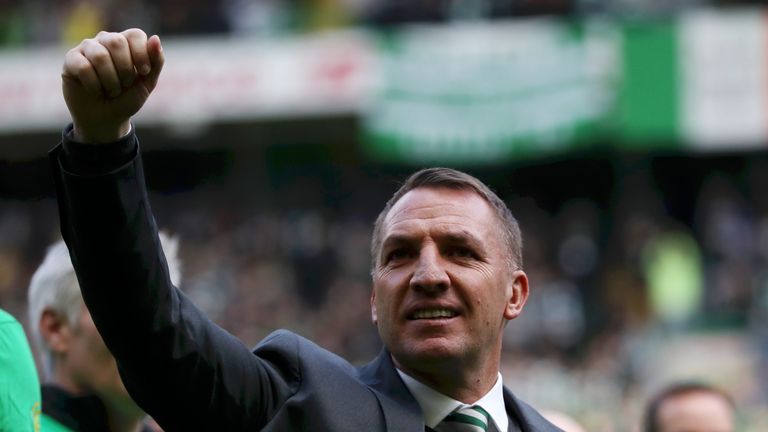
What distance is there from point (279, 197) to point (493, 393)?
16060 millimetres

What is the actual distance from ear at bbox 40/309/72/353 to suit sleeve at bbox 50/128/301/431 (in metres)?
1.28

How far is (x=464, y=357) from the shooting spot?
2967 mm

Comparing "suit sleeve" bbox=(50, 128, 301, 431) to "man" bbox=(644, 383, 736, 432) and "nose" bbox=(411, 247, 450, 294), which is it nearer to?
"nose" bbox=(411, 247, 450, 294)

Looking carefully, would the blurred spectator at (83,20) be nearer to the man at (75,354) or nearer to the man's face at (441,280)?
the man at (75,354)

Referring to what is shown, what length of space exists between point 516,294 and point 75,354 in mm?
1206

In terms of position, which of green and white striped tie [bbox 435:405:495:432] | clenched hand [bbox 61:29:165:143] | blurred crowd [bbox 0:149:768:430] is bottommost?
blurred crowd [bbox 0:149:768:430]

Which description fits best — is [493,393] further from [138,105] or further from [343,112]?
[343,112]

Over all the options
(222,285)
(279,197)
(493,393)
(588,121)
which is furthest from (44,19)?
(493,393)

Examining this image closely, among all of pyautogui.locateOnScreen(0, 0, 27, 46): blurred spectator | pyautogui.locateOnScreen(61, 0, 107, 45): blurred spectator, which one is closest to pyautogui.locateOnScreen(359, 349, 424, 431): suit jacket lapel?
pyautogui.locateOnScreen(61, 0, 107, 45): blurred spectator

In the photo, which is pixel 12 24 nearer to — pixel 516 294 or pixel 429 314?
pixel 516 294

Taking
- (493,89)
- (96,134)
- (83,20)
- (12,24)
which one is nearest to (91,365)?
(96,134)

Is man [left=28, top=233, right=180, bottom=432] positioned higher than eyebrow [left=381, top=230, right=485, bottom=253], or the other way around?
eyebrow [left=381, top=230, right=485, bottom=253]

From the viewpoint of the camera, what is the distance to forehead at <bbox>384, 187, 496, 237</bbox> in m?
3.06

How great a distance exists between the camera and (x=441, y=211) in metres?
3.08
